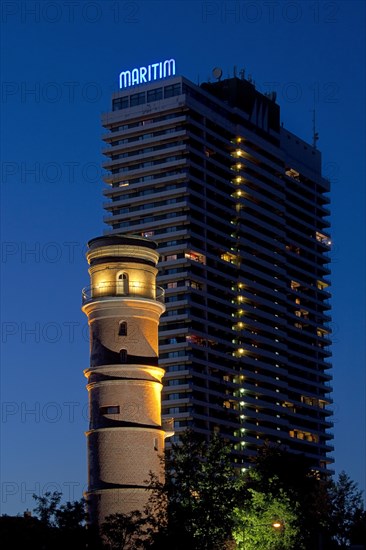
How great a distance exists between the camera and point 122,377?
93250 millimetres

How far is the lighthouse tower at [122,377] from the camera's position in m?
92.4

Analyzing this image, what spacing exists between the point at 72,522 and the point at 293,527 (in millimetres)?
22232

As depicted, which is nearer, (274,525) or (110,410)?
(110,410)

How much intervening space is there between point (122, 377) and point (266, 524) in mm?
15934

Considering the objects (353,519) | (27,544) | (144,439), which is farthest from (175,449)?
(353,519)

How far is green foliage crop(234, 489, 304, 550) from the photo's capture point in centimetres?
9569

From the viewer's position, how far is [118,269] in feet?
313

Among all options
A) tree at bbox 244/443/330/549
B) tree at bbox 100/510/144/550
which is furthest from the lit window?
tree at bbox 244/443/330/549

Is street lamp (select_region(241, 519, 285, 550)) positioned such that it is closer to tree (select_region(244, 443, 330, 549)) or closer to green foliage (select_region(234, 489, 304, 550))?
green foliage (select_region(234, 489, 304, 550))

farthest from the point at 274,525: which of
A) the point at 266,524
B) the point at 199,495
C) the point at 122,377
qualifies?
the point at 122,377

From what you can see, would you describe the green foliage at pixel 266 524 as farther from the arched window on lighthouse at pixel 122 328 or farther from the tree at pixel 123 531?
the arched window on lighthouse at pixel 122 328

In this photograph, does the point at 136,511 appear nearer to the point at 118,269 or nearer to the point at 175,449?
the point at 175,449

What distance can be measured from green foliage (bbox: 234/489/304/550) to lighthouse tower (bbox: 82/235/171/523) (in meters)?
8.01

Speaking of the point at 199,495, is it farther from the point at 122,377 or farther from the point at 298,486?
the point at 298,486
